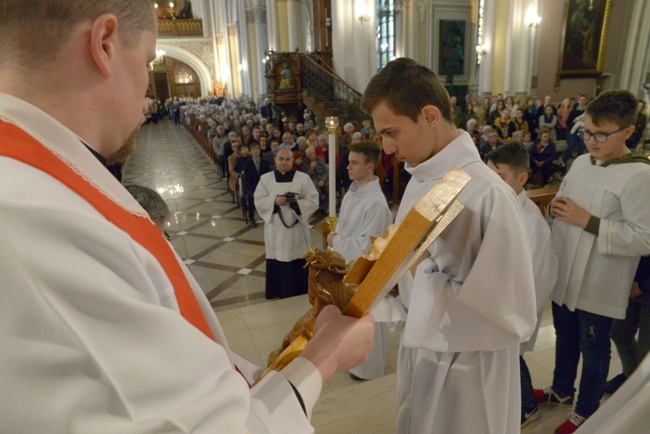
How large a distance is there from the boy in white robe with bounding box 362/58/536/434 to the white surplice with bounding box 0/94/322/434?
931 millimetres

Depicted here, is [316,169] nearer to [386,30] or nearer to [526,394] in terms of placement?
[526,394]

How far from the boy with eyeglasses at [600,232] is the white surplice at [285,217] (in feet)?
9.45

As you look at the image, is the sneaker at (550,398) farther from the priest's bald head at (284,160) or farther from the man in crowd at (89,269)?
the priest's bald head at (284,160)

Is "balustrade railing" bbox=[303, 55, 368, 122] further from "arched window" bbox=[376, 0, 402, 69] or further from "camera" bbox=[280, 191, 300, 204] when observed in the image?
"camera" bbox=[280, 191, 300, 204]

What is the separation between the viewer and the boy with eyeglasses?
195cm

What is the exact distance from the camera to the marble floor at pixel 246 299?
236 centimetres

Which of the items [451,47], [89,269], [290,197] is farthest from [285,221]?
[451,47]

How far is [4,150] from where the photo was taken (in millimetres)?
534

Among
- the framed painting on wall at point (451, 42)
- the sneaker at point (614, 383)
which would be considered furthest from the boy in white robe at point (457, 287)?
the framed painting on wall at point (451, 42)

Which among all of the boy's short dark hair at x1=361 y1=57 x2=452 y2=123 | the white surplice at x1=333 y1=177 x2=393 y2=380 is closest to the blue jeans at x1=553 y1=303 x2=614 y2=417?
the white surplice at x1=333 y1=177 x2=393 y2=380

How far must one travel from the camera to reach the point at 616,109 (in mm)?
1964

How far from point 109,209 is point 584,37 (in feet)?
48.0

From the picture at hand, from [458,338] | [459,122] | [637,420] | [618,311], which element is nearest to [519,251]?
[458,338]

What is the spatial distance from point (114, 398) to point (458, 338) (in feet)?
3.70
